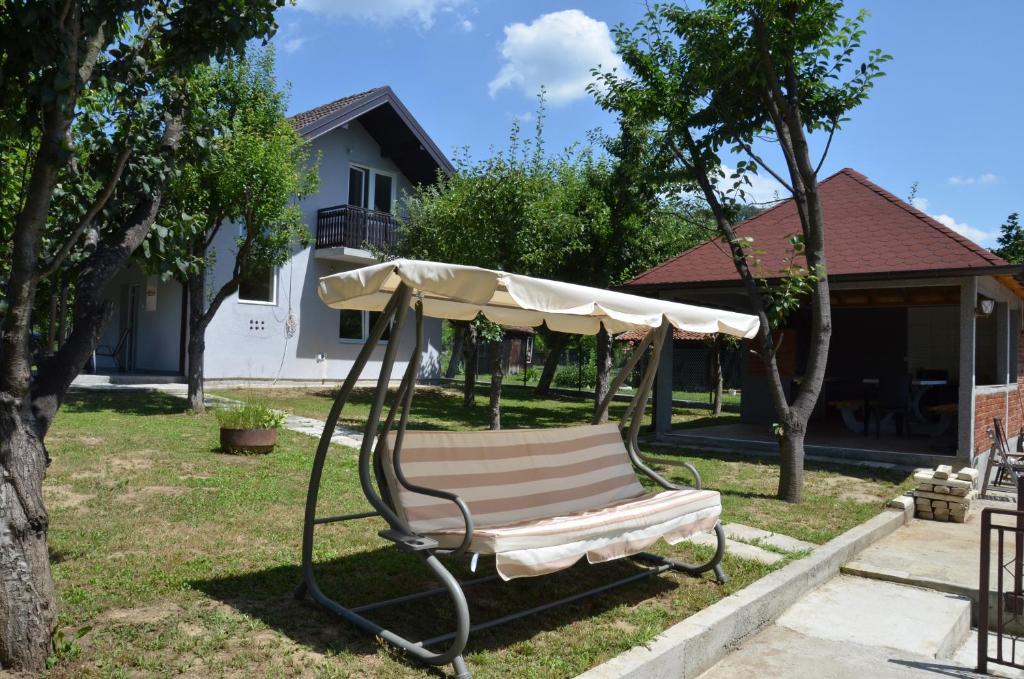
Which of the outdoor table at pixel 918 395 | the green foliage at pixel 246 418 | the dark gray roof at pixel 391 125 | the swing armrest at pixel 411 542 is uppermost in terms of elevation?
the dark gray roof at pixel 391 125

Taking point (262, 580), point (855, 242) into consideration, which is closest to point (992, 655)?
point (262, 580)

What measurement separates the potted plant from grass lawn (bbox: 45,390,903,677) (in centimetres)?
21

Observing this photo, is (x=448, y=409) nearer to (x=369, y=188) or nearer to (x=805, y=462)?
(x=369, y=188)

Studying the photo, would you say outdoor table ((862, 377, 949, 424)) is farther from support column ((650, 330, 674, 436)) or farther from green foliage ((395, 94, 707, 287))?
green foliage ((395, 94, 707, 287))

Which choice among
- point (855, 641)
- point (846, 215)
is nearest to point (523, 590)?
point (855, 641)

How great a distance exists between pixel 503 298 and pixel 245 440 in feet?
18.0

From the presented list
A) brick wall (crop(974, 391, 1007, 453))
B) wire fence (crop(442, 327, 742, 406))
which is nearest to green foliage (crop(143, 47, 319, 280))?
brick wall (crop(974, 391, 1007, 453))

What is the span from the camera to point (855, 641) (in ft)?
15.6

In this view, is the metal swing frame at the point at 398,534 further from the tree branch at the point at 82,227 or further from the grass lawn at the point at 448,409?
the grass lawn at the point at 448,409

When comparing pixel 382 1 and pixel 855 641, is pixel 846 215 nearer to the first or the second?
pixel 382 1

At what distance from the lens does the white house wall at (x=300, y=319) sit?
18.3m

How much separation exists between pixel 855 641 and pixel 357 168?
744 inches

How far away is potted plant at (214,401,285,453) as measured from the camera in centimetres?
928

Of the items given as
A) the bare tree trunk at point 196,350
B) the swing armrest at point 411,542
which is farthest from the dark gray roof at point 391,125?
the swing armrest at point 411,542
